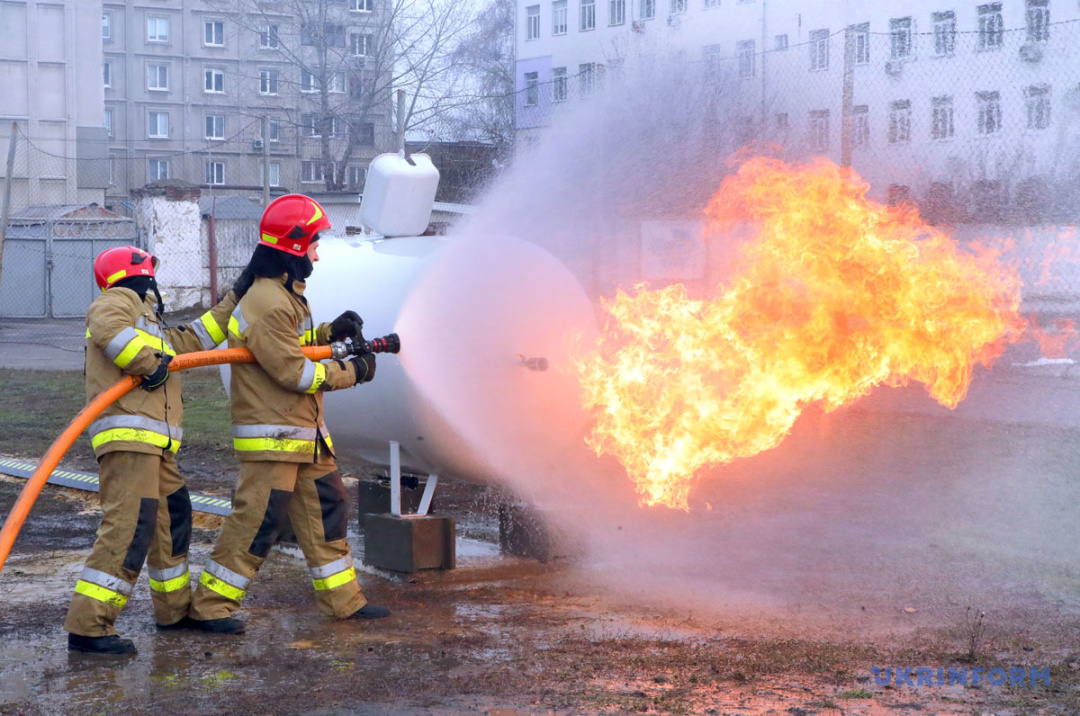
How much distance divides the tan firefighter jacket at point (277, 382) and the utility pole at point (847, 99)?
487cm

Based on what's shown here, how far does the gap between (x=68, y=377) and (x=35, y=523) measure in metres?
7.69

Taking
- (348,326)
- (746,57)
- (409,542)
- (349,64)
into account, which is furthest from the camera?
(349,64)

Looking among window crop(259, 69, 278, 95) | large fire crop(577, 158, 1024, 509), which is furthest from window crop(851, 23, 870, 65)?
window crop(259, 69, 278, 95)

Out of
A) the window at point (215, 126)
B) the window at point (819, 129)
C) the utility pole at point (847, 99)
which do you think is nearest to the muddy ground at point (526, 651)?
the utility pole at point (847, 99)

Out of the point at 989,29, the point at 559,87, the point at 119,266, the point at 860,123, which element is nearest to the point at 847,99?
the point at 860,123

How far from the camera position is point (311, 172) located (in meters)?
40.2

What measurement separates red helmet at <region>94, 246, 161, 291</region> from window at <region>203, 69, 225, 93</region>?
157ft

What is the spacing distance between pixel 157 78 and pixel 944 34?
154ft

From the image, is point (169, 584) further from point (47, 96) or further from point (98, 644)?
point (47, 96)

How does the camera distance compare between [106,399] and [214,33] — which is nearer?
[106,399]

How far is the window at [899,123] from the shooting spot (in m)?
8.41

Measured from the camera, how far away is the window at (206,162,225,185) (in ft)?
149

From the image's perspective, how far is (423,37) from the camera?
102ft

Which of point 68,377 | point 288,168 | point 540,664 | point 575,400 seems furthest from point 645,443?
point 288,168
